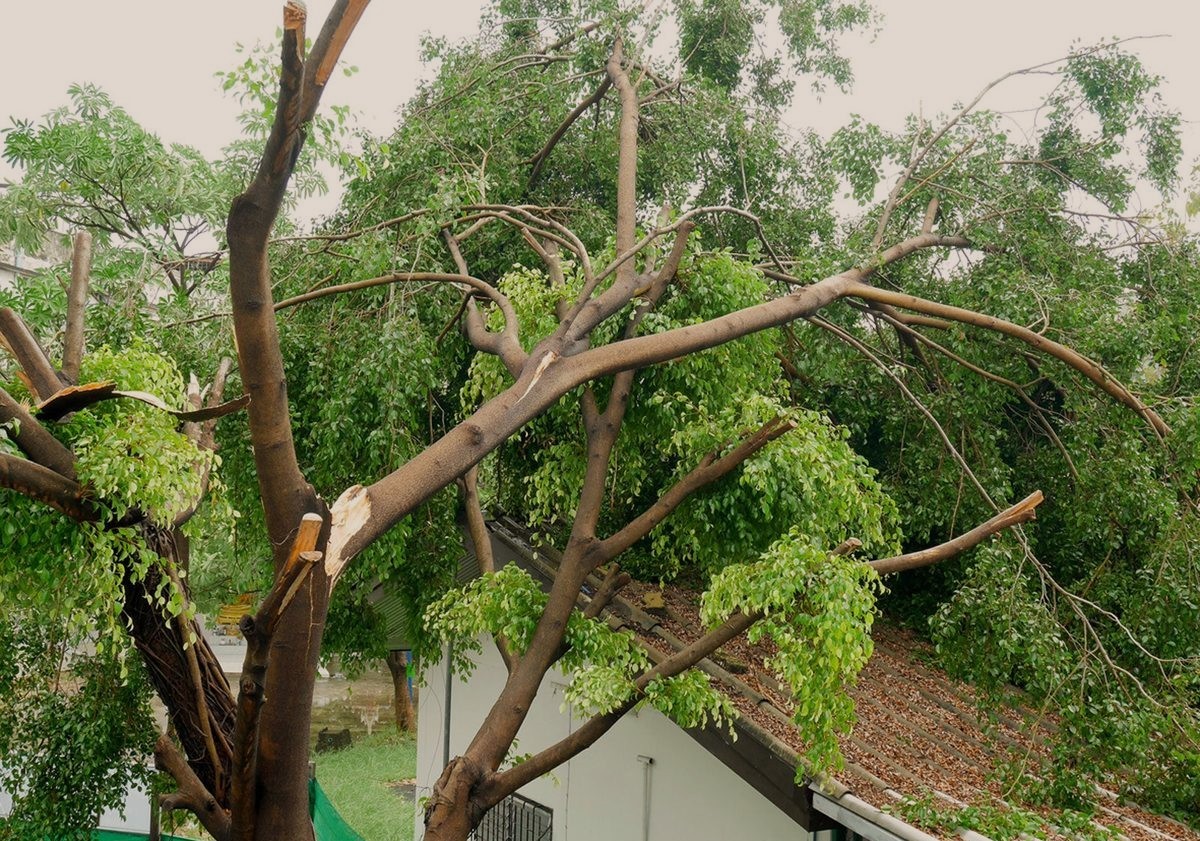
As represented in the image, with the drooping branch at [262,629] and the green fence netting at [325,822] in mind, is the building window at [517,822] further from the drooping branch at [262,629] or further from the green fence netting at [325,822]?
the drooping branch at [262,629]

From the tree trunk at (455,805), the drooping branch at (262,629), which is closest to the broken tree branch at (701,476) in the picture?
the tree trunk at (455,805)

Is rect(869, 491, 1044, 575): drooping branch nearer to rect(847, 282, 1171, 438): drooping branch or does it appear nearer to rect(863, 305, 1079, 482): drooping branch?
rect(847, 282, 1171, 438): drooping branch

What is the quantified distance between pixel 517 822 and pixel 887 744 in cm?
444

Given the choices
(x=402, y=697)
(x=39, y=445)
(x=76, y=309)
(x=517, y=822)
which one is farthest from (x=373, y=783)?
(x=39, y=445)

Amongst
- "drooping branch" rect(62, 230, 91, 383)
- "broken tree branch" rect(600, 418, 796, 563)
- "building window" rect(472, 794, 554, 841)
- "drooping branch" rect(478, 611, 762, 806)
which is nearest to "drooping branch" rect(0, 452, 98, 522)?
"drooping branch" rect(62, 230, 91, 383)

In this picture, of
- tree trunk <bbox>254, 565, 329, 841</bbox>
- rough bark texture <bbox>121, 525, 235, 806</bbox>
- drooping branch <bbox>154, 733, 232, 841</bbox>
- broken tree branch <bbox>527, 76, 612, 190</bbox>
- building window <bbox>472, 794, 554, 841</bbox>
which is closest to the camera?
tree trunk <bbox>254, 565, 329, 841</bbox>

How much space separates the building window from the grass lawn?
Result: 4.61 m

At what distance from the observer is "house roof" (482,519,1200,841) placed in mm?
5594

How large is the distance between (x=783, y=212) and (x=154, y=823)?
27.1 ft

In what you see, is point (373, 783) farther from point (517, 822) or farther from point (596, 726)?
point (596, 726)

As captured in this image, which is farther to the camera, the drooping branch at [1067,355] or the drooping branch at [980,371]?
the drooping branch at [980,371]

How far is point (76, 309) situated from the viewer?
4.51 metres

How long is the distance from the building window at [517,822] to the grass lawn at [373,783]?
461 cm

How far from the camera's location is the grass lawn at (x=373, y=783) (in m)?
14.5
